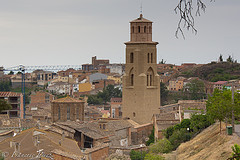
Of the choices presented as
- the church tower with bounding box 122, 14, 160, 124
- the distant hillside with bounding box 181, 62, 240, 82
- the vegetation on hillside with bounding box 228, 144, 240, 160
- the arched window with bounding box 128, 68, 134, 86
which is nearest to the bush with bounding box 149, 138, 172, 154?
the vegetation on hillside with bounding box 228, 144, 240, 160

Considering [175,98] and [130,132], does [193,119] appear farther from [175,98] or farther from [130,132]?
[175,98]

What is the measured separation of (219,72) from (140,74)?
4000cm

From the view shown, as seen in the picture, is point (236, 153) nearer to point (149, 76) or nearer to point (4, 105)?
point (149, 76)

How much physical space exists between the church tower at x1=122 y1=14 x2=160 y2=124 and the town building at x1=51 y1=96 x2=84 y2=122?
106 inches

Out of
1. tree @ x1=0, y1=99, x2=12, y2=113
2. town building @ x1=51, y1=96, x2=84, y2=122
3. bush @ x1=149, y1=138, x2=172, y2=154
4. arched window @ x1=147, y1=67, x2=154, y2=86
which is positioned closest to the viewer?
bush @ x1=149, y1=138, x2=172, y2=154

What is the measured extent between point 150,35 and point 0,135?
12566 mm

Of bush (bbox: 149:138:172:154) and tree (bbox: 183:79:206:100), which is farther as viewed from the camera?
tree (bbox: 183:79:206:100)

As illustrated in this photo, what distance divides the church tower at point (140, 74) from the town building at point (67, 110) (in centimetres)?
270

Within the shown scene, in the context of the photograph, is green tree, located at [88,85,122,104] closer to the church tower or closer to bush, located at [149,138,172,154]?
the church tower

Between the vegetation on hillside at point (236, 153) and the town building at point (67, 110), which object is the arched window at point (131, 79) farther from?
the vegetation on hillside at point (236, 153)

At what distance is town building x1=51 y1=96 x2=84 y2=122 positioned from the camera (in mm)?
34500

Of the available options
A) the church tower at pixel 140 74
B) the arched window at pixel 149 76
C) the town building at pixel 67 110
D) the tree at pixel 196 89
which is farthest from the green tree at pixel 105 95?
the church tower at pixel 140 74

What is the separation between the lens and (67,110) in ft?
114

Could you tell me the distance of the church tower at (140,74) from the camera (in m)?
33.9
